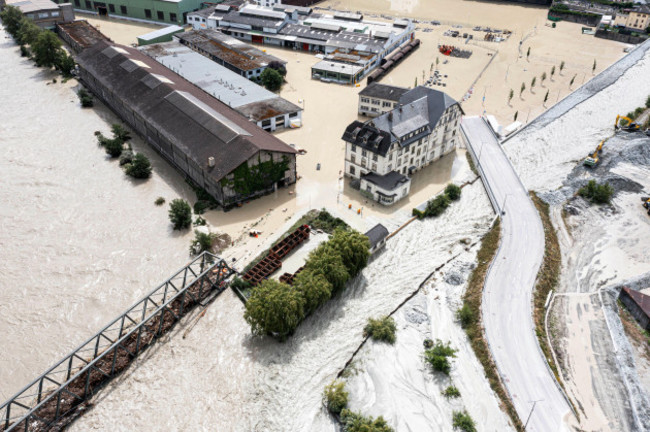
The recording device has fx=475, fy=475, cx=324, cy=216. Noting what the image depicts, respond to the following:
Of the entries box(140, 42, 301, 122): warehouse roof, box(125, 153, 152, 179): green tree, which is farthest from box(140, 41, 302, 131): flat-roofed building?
box(125, 153, 152, 179): green tree

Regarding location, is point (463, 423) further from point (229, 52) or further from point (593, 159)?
point (229, 52)

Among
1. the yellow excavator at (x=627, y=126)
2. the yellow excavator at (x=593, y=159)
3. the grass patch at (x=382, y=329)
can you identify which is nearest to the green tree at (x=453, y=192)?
the yellow excavator at (x=593, y=159)

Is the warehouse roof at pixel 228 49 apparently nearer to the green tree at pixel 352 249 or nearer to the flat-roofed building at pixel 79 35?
the flat-roofed building at pixel 79 35

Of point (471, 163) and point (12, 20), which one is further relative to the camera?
point (12, 20)

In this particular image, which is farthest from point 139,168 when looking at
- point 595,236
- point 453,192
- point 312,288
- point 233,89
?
point 595,236

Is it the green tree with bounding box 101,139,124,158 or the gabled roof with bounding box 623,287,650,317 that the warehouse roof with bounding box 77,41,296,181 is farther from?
the gabled roof with bounding box 623,287,650,317

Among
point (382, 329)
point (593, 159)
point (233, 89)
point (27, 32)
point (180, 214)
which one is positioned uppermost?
point (27, 32)

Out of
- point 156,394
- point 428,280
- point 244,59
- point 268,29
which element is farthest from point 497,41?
point 156,394
